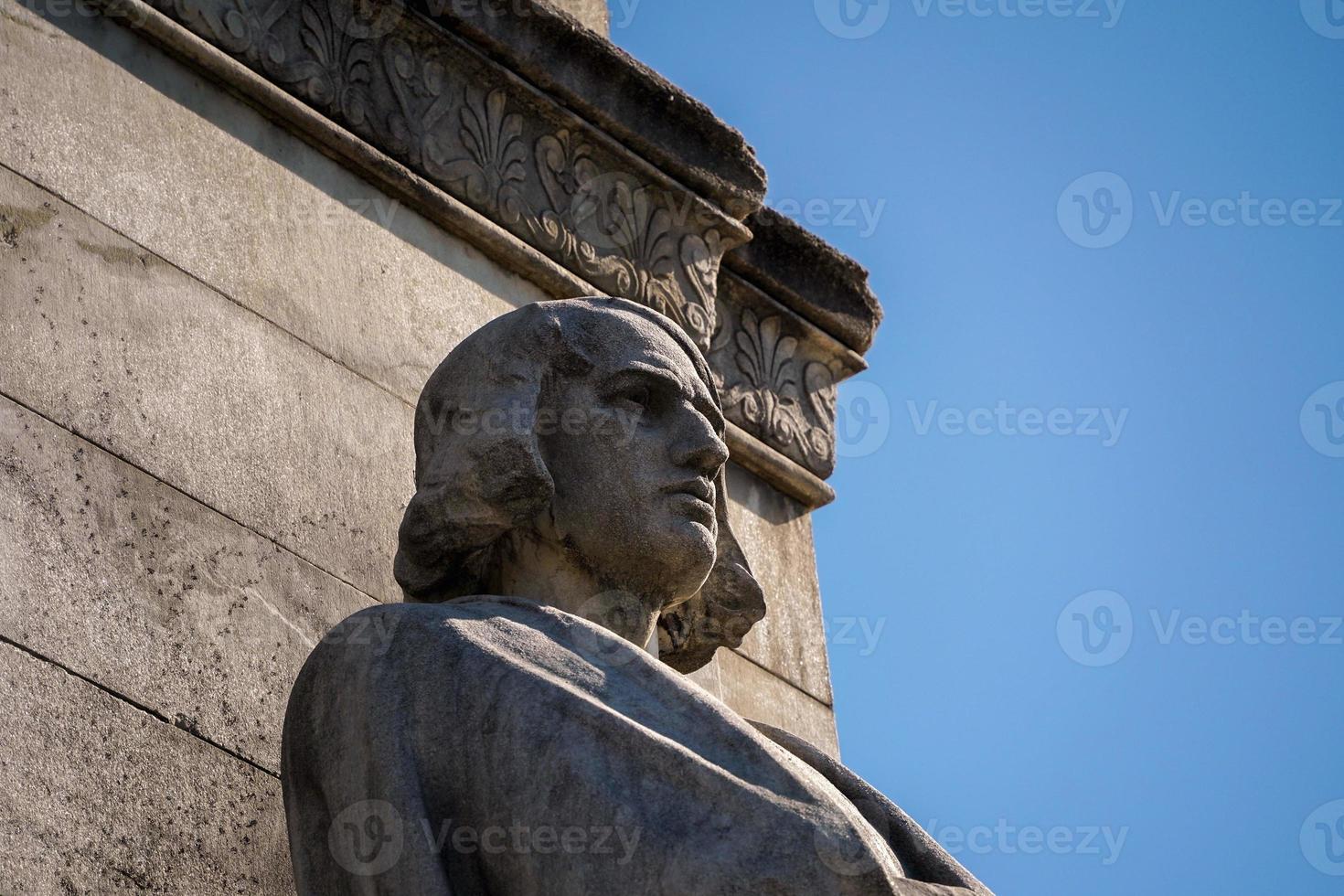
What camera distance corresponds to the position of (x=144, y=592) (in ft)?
19.9

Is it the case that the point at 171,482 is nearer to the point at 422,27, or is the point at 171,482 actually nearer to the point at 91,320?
the point at 91,320

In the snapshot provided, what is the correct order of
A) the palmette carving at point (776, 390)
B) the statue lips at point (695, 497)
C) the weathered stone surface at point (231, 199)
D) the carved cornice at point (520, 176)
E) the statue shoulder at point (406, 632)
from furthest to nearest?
1. the palmette carving at point (776, 390)
2. the carved cornice at point (520, 176)
3. the weathered stone surface at point (231, 199)
4. the statue lips at point (695, 497)
5. the statue shoulder at point (406, 632)

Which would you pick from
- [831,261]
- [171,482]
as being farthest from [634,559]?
[831,261]

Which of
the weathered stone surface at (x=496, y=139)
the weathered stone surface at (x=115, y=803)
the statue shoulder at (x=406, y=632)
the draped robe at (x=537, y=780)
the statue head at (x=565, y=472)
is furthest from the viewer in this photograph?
the weathered stone surface at (x=496, y=139)

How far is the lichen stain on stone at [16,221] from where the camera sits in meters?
6.26

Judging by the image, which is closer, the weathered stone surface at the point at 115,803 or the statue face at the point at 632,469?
the weathered stone surface at the point at 115,803

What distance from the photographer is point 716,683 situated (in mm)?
7645

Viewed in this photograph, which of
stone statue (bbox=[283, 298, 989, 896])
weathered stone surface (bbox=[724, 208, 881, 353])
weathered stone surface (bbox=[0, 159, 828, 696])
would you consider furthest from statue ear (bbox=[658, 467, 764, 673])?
weathered stone surface (bbox=[724, 208, 881, 353])

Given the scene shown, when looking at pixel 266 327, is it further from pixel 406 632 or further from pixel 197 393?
pixel 406 632

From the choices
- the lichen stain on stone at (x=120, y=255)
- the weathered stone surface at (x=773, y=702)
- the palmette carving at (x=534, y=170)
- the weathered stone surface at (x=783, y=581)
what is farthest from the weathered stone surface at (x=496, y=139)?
the weathered stone surface at (x=773, y=702)

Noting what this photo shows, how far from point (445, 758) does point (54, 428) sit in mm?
1513

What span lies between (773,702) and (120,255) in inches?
101

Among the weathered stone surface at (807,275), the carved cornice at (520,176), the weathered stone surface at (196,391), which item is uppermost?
the weathered stone surface at (807,275)

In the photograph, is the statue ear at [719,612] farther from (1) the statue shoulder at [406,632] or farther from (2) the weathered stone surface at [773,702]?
(1) the statue shoulder at [406,632]
